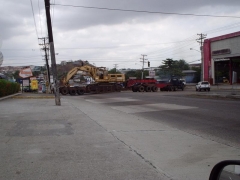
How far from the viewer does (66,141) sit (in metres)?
9.33

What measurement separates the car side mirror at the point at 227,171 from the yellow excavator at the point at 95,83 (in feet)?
149

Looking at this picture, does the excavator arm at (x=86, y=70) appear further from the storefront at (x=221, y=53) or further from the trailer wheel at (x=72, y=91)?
the storefront at (x=221, y=53)

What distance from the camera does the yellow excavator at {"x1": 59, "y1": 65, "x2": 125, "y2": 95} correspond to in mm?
48500

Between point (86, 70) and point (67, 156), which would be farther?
point (86, 70)

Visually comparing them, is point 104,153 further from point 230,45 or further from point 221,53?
point 221,53

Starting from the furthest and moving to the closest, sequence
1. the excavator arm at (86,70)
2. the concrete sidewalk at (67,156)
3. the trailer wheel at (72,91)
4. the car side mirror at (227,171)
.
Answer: the excavator arm at (86,70)
the trailer wheel at (72,91)
the concrete sidewalk at (67,156)
the car side mirror at (227,171)

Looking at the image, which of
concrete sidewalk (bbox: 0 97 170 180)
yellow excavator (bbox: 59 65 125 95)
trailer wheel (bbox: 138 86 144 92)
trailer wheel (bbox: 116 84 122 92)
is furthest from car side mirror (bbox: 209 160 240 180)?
trailer wheel (bbox: 138 86 144 92)

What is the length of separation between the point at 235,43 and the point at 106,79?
27.2 meters

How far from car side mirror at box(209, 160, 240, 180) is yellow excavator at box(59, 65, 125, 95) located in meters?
45.5

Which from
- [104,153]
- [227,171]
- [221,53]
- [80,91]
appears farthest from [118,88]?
[227,171]

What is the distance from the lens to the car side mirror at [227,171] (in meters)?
2.96

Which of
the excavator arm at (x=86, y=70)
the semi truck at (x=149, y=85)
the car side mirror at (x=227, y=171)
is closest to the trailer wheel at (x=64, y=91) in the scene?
A: the excavator arm at (x=86, y=70)

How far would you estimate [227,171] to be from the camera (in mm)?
3100

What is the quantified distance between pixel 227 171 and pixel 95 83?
46224 mm
